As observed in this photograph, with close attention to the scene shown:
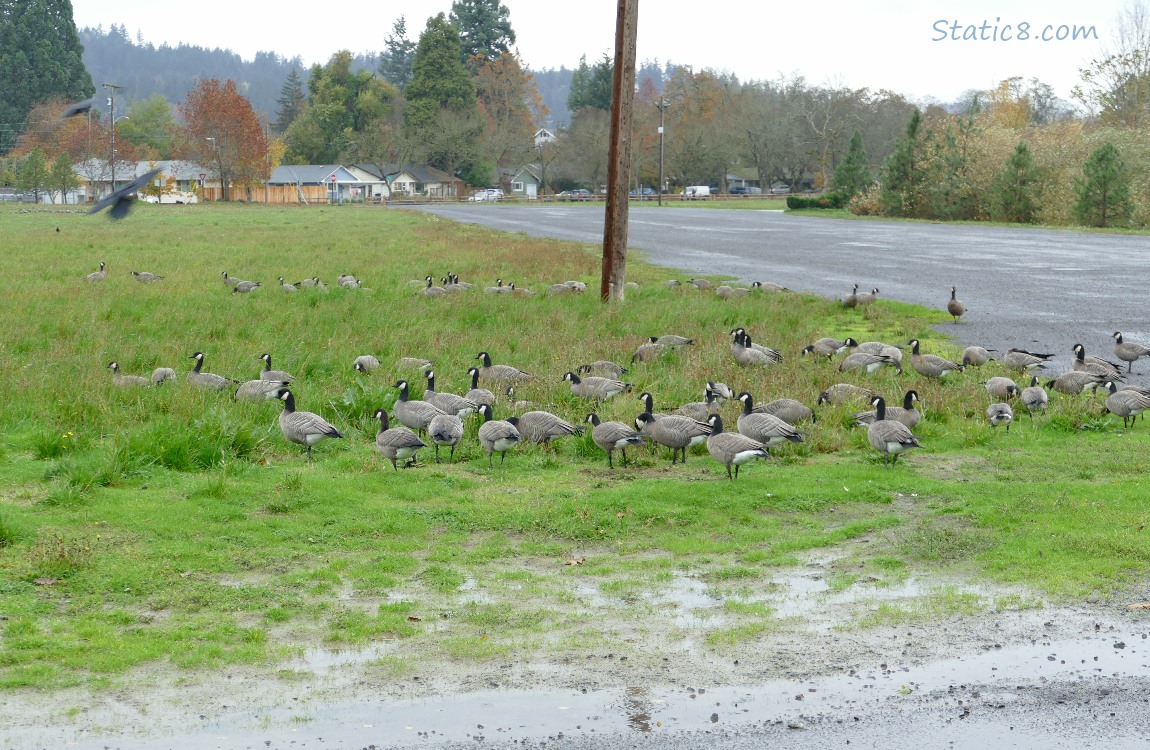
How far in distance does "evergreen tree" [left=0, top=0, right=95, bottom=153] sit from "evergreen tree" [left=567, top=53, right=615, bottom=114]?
58.3 meters

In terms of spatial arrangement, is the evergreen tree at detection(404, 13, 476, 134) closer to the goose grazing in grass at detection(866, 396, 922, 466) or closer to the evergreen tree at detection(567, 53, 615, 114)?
the evergreen tree at detection(567, 53, 615, 114)

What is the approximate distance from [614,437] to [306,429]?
3.18 metres

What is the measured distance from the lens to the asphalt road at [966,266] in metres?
20.4

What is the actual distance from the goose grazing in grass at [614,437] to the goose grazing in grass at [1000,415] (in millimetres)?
4143

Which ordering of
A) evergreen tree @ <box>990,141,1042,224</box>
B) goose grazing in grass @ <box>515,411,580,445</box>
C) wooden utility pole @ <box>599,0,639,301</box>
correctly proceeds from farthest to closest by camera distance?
evergreen tree @ <box>990,141,1042,224</box>
wooden utility pole @ <box>599,0,639,301</box>
goose grazing in grass @ <box>515,411,580,445</box>

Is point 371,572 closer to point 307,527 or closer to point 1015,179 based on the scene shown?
point 307,527

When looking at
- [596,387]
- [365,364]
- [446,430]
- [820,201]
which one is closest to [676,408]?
[596,387]

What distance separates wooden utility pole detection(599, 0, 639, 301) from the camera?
2178cm

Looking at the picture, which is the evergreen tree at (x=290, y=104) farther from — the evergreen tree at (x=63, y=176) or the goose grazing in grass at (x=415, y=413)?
the goose grazing in grass at (x=415, y=413)

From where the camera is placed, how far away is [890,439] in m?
10.8

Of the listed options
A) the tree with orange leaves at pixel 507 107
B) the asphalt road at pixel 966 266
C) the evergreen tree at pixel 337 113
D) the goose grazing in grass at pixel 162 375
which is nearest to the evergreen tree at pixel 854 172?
the asphalt road at pixel 966 266

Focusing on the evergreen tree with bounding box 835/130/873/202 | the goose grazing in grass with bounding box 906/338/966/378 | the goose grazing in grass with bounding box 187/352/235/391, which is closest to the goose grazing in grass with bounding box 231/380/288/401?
the goose grazing in grass with bounding box 187/352/235/391

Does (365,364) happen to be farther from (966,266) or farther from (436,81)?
(436,81)

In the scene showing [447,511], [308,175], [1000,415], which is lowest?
[447,511]
